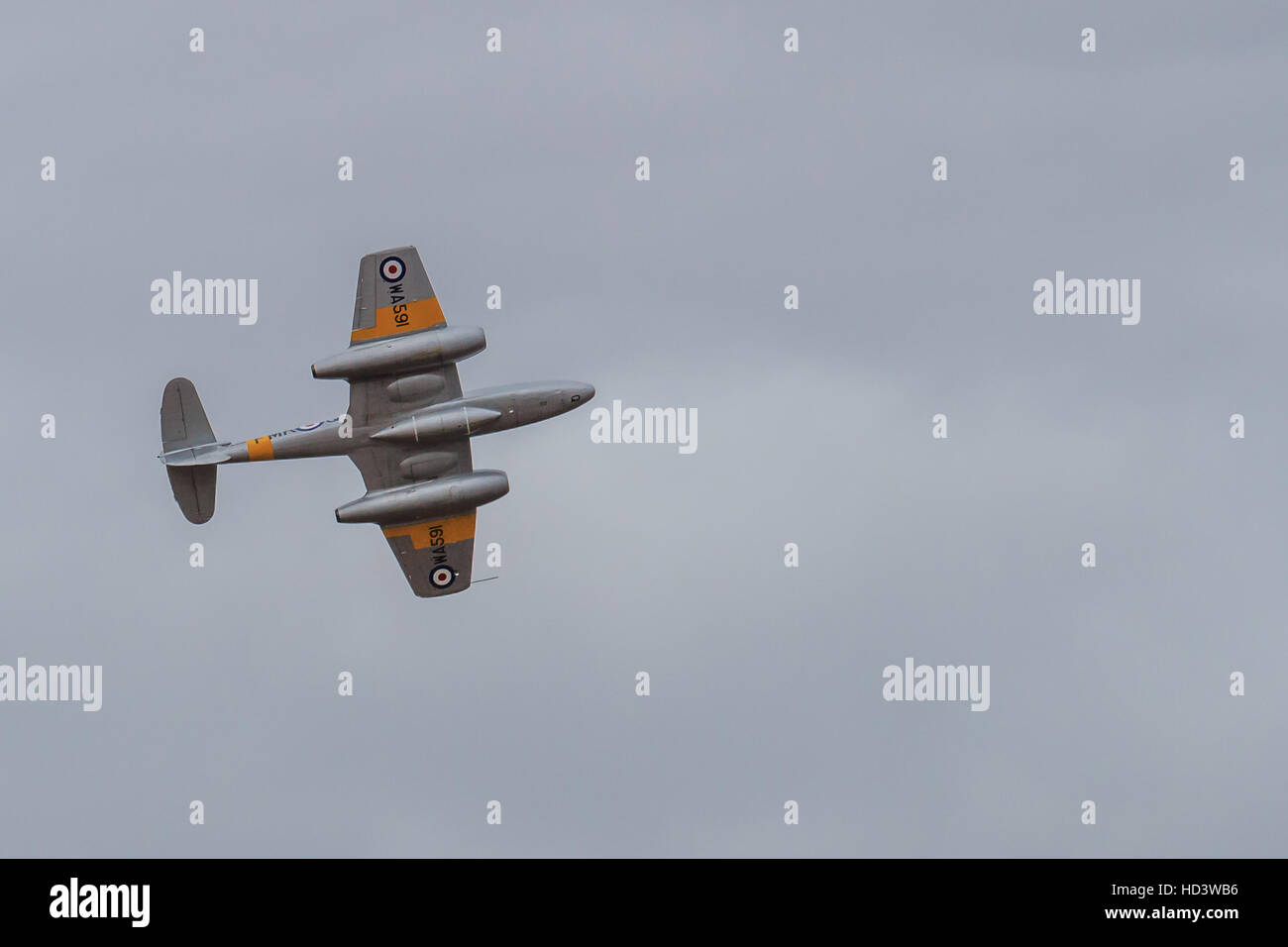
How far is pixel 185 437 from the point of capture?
266 feet

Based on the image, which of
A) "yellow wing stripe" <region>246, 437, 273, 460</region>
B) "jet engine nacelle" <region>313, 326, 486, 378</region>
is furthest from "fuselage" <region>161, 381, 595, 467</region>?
"jet engine nacelle" <region>313, 326, 486, 378</region>

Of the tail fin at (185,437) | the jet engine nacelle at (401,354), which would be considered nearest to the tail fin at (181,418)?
the tail fin at (185,437)

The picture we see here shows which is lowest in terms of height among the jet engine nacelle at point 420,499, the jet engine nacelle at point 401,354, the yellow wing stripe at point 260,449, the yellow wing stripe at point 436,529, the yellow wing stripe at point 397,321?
the yellow wing stripe at point 436,529

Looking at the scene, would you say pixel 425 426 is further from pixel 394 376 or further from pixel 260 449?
pixel 260 449

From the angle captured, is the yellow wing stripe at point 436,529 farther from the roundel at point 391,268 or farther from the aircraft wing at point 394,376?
the roundel at point 391,268

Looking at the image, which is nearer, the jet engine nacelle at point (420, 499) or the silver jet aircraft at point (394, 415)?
the silver jet aircraft at point (394, 415)

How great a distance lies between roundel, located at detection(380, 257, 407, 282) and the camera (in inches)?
3214

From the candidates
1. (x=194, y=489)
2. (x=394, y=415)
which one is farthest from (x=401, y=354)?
(x=194, y=489)

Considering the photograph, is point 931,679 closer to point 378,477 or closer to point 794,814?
point 794,814

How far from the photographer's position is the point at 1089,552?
93.4 m

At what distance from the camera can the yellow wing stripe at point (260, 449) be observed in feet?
266

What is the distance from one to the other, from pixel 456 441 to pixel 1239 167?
3600 cm
